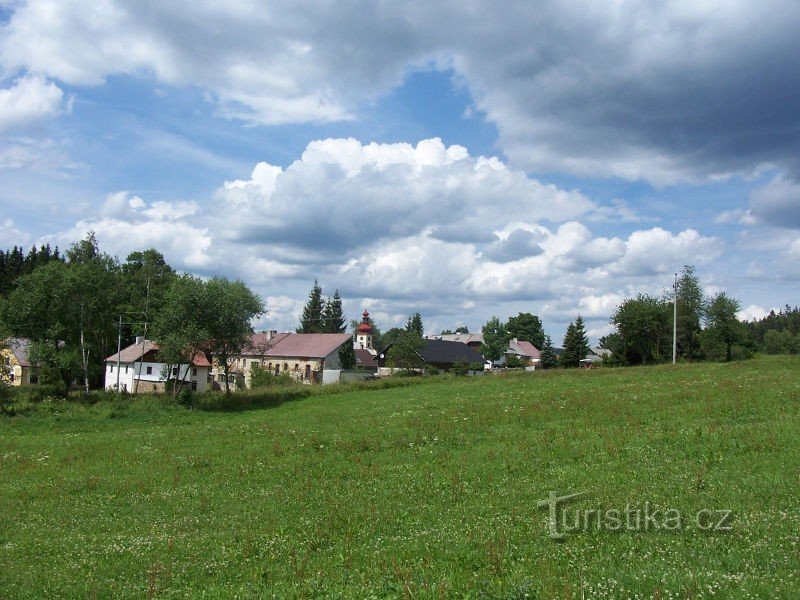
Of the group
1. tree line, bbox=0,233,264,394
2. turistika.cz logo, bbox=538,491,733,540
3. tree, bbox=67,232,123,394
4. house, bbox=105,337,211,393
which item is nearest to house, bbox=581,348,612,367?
tree line, bbox=0,233,264,394

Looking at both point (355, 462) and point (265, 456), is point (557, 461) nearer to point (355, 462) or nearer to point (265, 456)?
point (355, 462)

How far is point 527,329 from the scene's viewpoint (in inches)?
6378

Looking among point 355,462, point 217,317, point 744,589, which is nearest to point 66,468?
point 355,462

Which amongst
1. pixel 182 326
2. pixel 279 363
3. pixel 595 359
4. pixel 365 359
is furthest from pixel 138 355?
pixel 595 359

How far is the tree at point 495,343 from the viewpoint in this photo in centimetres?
13850

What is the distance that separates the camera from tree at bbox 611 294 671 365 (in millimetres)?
72938

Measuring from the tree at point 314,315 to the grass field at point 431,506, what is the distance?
108 m

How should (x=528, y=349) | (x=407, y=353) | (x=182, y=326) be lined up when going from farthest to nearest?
(x=528, y=349), (x=407, y=353), (x=182, y=326)

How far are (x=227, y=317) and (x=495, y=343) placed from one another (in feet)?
315

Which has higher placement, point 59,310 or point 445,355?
point 59,310

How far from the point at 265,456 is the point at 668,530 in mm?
14173

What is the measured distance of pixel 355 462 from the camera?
1802 cm

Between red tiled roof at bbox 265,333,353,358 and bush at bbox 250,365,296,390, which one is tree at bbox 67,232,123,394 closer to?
bush at bbox 250,365,296,390

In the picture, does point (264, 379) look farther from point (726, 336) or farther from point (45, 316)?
point (726, 336)
